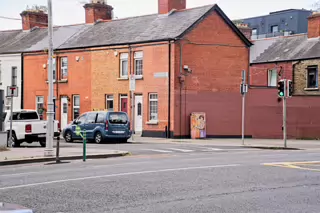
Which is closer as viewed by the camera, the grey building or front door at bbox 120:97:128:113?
front door at bbox 120:97:128:113

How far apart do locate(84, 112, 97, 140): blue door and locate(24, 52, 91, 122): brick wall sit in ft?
28.2

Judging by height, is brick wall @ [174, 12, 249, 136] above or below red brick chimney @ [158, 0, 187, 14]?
below

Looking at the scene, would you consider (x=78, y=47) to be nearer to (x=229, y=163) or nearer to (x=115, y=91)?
(x=115, y=91)

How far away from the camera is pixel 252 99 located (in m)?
36.9

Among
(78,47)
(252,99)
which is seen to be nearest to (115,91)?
(78,47)

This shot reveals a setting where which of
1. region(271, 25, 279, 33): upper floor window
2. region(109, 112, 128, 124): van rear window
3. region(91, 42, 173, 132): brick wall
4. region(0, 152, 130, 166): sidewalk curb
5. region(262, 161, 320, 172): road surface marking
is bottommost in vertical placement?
region(0, 152, 130, 166): sidewalk curb

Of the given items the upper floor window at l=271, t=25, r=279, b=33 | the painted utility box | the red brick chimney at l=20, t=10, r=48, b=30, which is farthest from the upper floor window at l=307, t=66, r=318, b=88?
the upper floor window at l=271, t=25, r=279, b=33

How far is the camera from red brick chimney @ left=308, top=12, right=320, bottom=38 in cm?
4175

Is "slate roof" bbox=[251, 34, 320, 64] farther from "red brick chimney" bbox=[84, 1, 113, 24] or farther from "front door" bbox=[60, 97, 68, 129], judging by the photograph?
"front door" bbox=[60, 97, 68, 129]

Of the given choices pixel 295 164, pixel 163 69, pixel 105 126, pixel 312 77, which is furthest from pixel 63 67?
→ pixel 295 164

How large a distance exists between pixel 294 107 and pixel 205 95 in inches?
249

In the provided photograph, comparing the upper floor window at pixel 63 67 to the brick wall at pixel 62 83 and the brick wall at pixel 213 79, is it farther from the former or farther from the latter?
the brick wall at pixel 213 79

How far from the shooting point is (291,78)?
43.0m

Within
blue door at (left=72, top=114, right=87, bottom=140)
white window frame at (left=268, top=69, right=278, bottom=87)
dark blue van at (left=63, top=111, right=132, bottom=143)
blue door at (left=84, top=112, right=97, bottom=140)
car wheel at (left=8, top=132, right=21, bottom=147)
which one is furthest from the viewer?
white window frame at (left=268, top=69, right=278, bottom=87)
